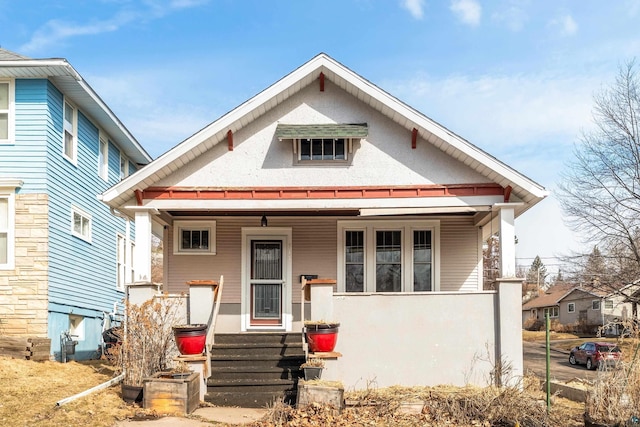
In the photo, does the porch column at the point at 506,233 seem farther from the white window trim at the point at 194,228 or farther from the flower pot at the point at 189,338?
the white window trim at the point at 194,228

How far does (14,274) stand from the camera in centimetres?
1440

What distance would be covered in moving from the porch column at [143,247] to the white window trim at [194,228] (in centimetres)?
181

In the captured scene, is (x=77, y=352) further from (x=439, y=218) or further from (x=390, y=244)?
(x=439, y=218)

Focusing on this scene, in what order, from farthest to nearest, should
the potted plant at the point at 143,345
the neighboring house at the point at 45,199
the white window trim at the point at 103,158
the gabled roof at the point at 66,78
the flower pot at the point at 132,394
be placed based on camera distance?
the white window trim at the point at 103,158, the neighboring house at the point at 45,199, the gabled roof at the point at 66,78, the potted plant at the point at 143,345, the flower pot at the point at 132,394

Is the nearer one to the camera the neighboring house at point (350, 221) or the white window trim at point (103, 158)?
the neighboring house at point (350, 221)

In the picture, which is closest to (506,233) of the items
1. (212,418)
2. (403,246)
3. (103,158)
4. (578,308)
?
(403,246)

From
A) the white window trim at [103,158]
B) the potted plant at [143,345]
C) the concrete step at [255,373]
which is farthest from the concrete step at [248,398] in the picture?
the white window trim at [103,158]

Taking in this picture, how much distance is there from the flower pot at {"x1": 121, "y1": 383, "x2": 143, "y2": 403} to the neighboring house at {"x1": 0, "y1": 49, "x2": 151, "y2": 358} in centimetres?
565

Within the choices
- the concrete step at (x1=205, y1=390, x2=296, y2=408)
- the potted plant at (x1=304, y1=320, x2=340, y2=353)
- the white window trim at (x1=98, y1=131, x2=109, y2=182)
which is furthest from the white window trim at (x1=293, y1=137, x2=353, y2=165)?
the white window trim at (x1=98, y1=131, x2=109, y2=182)

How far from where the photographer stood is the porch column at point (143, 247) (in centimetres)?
1140

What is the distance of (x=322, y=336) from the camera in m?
10.3

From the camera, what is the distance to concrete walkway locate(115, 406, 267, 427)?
8531mm

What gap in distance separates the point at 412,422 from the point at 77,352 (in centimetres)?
1115

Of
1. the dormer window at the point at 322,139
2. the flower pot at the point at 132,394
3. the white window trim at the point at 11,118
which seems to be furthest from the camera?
the white window trim at the point at 11,118
